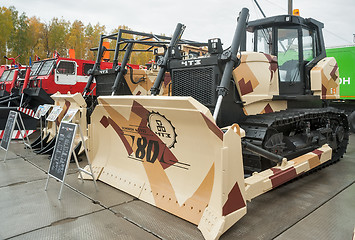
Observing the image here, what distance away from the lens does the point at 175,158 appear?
3.46m

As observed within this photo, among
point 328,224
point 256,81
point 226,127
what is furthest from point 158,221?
point 256,81

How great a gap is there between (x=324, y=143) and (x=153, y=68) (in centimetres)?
528

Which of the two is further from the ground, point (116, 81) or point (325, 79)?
point (116, 81)

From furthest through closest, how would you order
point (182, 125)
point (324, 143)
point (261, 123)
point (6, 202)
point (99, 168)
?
point (324, 143) → point (99, 168) → point (261, 123) → point (6, 202) → point (182, 125)

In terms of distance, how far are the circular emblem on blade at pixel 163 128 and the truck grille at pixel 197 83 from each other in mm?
904

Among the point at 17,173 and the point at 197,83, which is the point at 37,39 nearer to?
the point at 17,173

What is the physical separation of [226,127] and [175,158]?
0.73m

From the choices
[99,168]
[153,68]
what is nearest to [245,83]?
[99,168]

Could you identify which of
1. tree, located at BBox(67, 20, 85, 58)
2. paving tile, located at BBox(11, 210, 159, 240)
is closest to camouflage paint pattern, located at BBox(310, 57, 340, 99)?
paving tile, located at BBox(11, 210, 159, 240)

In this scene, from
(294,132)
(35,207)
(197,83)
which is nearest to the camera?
(35,207)

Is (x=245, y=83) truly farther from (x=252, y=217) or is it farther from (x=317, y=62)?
(x=317, y=62)

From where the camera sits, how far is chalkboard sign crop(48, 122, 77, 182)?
4.04 m

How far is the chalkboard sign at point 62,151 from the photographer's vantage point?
13.3ft

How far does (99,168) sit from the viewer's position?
4602 millimetres
